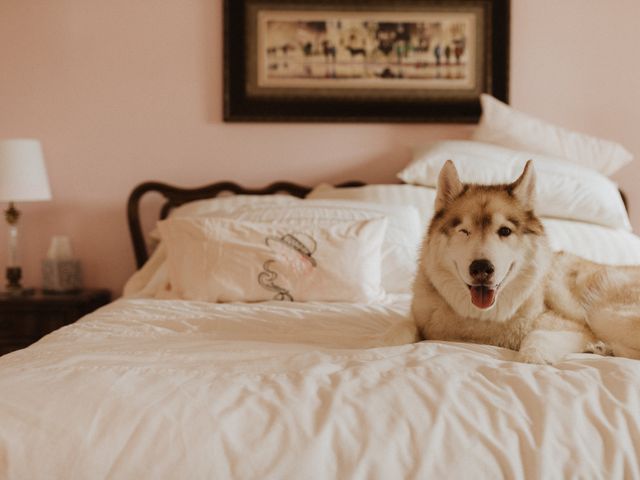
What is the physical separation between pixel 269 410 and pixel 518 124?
232 centimetres

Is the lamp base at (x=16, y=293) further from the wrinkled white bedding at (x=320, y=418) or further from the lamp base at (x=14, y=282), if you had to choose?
the wrinkled white bedding at (x=320, y=418)

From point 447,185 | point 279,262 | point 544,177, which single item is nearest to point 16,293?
point 279,262

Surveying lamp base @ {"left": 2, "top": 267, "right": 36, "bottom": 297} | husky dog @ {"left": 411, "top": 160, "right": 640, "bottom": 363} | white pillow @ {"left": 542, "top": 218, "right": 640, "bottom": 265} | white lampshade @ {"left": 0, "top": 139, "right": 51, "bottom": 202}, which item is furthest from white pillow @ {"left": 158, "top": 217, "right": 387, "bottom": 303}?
lamp base @ {"left": 2, "top": 267, "right": 36, "bottom": 297}

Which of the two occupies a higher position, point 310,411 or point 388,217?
point 388,217

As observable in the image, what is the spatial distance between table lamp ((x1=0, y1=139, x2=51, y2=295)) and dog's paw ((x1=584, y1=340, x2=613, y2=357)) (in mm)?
2346

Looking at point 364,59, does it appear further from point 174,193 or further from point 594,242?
point 594,242

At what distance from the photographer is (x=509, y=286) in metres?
1.43

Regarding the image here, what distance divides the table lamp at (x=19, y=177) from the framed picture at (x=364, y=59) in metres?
0.93

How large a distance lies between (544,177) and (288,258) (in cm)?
117

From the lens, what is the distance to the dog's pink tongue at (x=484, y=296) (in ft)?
4.42

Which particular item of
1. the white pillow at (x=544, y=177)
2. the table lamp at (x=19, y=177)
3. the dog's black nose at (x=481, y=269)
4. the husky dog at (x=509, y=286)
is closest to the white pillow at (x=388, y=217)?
the white pillow at (x=544, y=177)

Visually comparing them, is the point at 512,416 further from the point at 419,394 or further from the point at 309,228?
the point at 309,228

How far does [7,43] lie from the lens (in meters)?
3.03

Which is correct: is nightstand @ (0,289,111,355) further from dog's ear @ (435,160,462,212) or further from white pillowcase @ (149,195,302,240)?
dog's ear @ (435,160,462,212)
